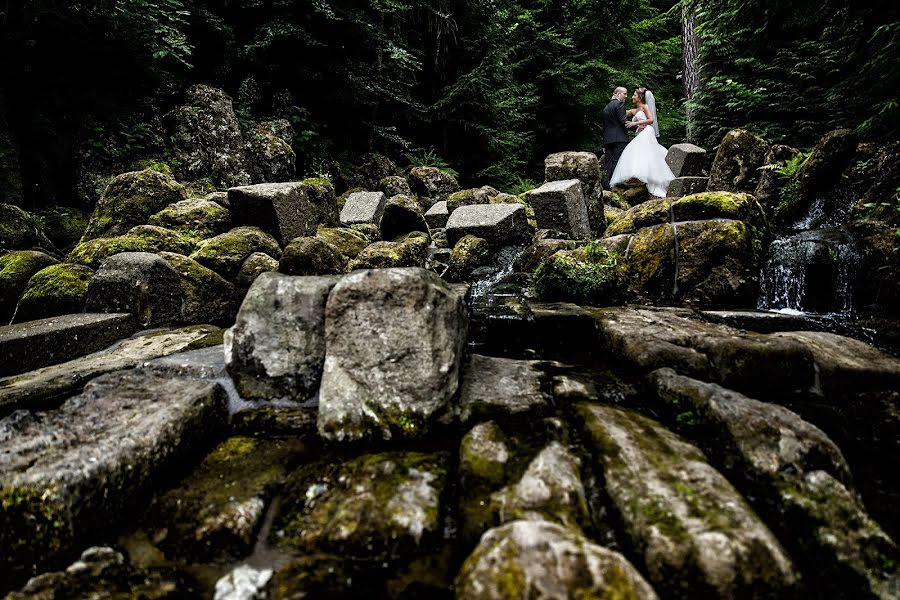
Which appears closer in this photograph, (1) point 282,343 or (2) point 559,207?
(1) point 282,343

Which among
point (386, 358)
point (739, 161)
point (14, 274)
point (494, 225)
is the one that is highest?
point (739, 161)

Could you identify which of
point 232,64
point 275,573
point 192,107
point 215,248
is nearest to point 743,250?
point 275,573

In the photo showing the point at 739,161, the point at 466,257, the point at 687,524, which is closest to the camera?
the point at 687,524

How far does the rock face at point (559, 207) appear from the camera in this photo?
7695 millimetres

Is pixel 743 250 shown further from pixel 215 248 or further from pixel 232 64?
pixel 232 64

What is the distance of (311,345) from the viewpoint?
8.66 feet

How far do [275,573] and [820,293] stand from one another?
6435 mm

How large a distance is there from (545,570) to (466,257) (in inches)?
229

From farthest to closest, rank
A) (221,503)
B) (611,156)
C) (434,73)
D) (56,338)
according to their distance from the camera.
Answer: (434,73), (611,156), (56,338), (221,503)

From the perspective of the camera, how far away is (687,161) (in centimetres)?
1034

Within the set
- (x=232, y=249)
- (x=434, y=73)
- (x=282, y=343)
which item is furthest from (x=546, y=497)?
(x=434, y=73)

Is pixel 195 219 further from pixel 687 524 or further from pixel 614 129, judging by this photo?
pixel 614 129

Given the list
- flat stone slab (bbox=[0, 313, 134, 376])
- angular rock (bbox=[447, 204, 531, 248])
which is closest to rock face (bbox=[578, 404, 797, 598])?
flat stone slab (bbox=[0, 313, 134, 376])

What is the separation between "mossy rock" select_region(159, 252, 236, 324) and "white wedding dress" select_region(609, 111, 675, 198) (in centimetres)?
1015
